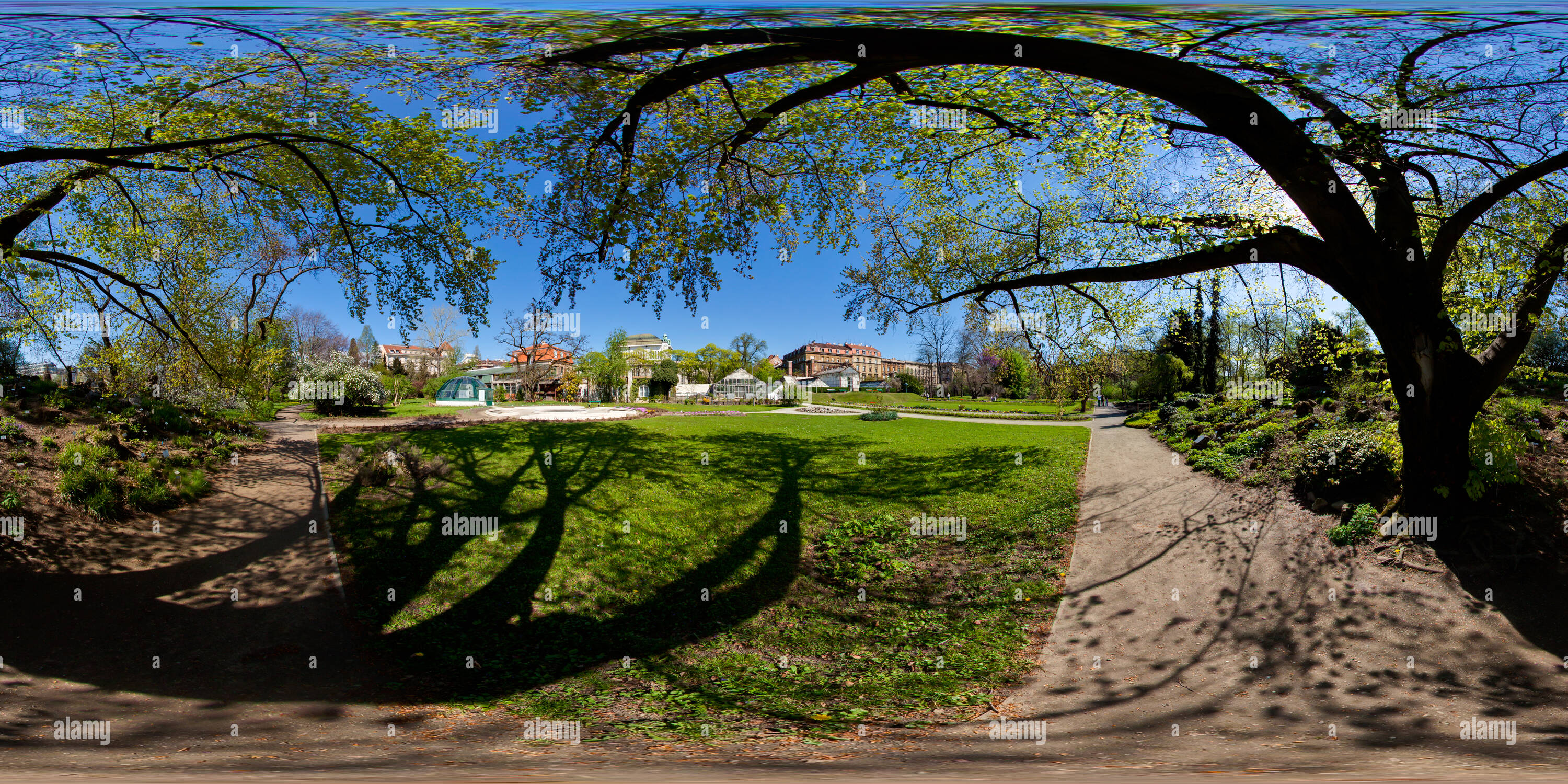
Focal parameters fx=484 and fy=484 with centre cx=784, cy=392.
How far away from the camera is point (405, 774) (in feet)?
5.25

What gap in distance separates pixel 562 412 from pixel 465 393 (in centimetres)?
173

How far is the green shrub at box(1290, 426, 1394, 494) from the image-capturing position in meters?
4.81

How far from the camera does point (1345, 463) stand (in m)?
4.96

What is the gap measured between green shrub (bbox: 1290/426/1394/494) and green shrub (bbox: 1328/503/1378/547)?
1.83 ft

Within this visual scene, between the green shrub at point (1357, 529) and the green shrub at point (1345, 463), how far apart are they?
56cm

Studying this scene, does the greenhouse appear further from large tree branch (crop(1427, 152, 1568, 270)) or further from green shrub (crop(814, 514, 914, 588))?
large tree branch (crop(1427, 152, 1568, 270))

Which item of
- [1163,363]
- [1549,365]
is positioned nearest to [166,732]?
[1549,365]

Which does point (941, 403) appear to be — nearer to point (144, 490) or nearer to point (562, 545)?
point (562, 545)

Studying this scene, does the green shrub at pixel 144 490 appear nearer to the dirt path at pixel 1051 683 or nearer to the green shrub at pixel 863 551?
the dirt path at pixel 1051 683

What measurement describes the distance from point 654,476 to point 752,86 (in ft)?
11.2

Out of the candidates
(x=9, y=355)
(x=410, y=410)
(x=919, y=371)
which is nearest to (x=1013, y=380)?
(x=919, y=371)

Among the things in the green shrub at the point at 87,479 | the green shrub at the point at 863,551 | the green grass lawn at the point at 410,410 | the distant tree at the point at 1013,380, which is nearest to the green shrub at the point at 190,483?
the green shrub at the point at 87,479

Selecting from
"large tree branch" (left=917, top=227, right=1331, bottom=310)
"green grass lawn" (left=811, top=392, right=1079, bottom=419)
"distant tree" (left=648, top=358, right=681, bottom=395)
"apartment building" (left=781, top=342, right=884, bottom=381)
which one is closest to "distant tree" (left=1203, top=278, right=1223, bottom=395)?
"large tree branch" (left=917, top=227, right=1331, bottom=310)

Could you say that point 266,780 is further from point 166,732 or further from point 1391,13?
point 1391,13
